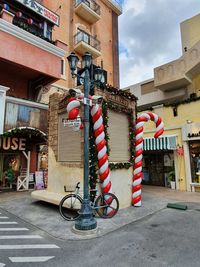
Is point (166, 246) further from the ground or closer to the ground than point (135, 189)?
closer to the ground

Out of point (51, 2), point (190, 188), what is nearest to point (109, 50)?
point (51, 2)

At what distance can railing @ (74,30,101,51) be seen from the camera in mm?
16109

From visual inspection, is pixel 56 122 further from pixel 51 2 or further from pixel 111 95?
pixel 51 2

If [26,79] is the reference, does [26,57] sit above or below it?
above

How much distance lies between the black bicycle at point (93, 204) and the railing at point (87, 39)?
43.7 feet

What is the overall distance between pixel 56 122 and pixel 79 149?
1.85 metres

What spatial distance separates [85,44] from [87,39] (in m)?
1.27

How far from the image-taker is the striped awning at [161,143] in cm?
1182

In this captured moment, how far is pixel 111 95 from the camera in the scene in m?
7.46

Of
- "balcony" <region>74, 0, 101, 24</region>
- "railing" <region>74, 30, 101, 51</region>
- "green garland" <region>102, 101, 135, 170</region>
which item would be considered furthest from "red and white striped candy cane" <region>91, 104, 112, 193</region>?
"balcony" <region>74, 0, 101, 24</region>

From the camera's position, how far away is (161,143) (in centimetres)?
1224

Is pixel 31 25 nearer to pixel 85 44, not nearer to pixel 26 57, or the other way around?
pixel 26 57

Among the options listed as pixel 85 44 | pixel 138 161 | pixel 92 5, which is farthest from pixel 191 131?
pixel 92 5

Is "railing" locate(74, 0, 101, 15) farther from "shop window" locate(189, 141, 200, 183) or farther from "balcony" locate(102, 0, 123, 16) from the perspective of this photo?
"shop window" locate(189, 141, 200, 183)
